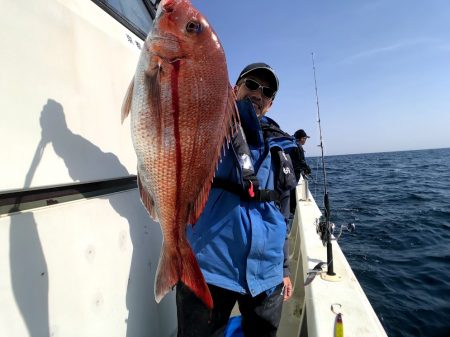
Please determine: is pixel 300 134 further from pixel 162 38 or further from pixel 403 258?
pixel 162 38

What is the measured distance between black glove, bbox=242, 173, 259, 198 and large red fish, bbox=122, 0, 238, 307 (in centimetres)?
49

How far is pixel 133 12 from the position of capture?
2561 millimetres

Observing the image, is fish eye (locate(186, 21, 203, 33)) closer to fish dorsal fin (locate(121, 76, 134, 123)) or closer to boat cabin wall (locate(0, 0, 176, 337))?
fish dorsal fin (locate(121, 76, 134, 123))

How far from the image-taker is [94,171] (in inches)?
62.0

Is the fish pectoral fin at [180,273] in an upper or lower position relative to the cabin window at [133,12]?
lower

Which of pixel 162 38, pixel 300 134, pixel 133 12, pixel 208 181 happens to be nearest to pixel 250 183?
pixel 208 181

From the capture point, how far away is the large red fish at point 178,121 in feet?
3.81

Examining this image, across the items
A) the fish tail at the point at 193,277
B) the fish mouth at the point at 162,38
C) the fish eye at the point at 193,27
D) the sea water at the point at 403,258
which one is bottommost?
the sea water at the point at 403,258

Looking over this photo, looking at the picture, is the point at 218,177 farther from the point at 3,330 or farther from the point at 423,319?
the point at 423,319

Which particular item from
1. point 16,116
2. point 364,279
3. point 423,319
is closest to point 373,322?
point 16,116

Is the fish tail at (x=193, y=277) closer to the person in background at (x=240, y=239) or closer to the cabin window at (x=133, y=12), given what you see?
the person in background at (x=240, y=239)

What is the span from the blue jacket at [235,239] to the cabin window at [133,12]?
3.27 ft

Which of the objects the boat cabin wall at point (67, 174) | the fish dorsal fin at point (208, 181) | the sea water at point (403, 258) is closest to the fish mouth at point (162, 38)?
the fish dorsal fin at point (208, 181)

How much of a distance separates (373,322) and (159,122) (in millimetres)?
2263
